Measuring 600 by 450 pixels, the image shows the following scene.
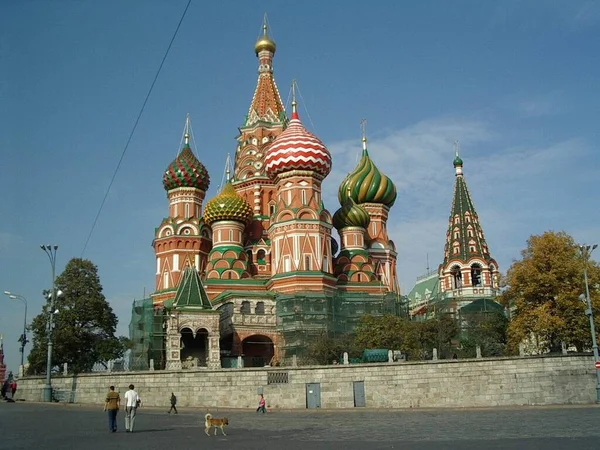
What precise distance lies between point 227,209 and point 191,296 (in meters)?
10.8

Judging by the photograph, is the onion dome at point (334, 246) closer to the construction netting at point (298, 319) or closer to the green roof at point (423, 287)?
the construction netting at point (298, 319)

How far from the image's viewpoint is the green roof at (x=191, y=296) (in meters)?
38.3

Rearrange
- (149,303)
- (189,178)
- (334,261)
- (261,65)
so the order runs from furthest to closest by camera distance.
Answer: (261,65) < (189,178) < (334,261) < (149,303)

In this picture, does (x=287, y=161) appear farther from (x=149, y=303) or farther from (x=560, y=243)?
(x=560, y=243)

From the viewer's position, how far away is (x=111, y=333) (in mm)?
38906

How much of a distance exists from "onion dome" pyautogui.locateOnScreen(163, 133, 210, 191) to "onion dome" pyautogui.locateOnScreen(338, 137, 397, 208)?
Answer: 11.1m

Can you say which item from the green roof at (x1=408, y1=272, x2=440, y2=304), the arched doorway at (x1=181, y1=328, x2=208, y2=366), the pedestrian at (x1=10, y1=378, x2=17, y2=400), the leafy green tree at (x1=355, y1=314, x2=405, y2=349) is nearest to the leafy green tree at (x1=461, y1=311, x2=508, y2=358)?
the leafy green tree at (x1=355, y1=314, x2=405, y2=349)

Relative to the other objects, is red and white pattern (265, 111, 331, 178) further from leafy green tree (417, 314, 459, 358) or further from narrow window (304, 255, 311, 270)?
leafy green tree (417, 314, 459, 358)

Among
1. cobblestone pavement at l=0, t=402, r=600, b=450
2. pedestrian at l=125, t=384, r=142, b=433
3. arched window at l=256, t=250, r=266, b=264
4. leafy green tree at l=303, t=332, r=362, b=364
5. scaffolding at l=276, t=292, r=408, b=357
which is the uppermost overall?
arched window at l=256, t=250, r=266, b=264

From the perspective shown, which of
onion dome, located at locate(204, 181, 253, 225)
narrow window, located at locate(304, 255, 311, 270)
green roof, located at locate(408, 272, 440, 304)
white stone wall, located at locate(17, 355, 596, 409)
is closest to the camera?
white stone wall, located at locate(17, 355, 596, 409)

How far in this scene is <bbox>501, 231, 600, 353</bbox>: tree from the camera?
1206 inches

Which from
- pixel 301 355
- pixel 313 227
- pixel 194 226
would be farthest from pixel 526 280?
pixel 194 226

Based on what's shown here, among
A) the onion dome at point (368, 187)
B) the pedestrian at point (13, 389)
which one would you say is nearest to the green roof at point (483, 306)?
the onion dome at point (368, 187)

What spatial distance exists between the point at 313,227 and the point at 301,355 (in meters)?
10.3
